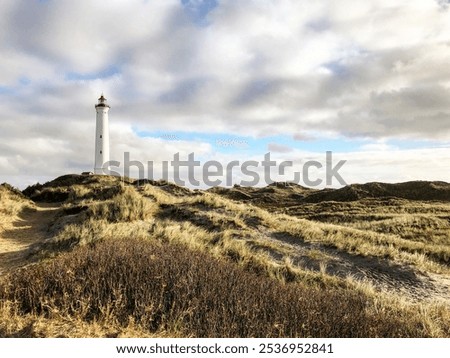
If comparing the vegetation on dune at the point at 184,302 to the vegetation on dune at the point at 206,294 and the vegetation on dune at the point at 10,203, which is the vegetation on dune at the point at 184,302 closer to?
the vegetation on dune at the point at 206,294

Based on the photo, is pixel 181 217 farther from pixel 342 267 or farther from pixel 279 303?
pixel 279 303

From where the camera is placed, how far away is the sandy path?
11.9 m

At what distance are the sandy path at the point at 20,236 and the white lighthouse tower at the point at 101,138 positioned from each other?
3076 cm

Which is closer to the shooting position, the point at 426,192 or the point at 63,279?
the point at 63,279

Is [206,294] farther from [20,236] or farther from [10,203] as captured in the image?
[10,203]

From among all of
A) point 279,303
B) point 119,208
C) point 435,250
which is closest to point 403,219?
point 435,250

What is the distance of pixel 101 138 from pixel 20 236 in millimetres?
41050

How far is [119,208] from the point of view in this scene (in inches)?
698

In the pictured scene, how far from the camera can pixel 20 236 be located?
16.7 m

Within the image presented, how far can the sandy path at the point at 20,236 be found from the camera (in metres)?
11.9

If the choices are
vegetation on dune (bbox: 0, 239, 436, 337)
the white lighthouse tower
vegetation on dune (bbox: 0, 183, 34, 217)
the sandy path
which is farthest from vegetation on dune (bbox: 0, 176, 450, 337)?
the white lighthouse tower

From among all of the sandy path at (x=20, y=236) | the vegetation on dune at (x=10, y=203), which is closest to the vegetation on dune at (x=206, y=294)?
the sandy path at (x=20, y=236)

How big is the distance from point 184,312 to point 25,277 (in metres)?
2.92

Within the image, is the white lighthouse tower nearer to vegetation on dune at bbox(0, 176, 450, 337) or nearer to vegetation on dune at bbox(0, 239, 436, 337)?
vegetation on dune at bbox(0, 176, 450, 337)
